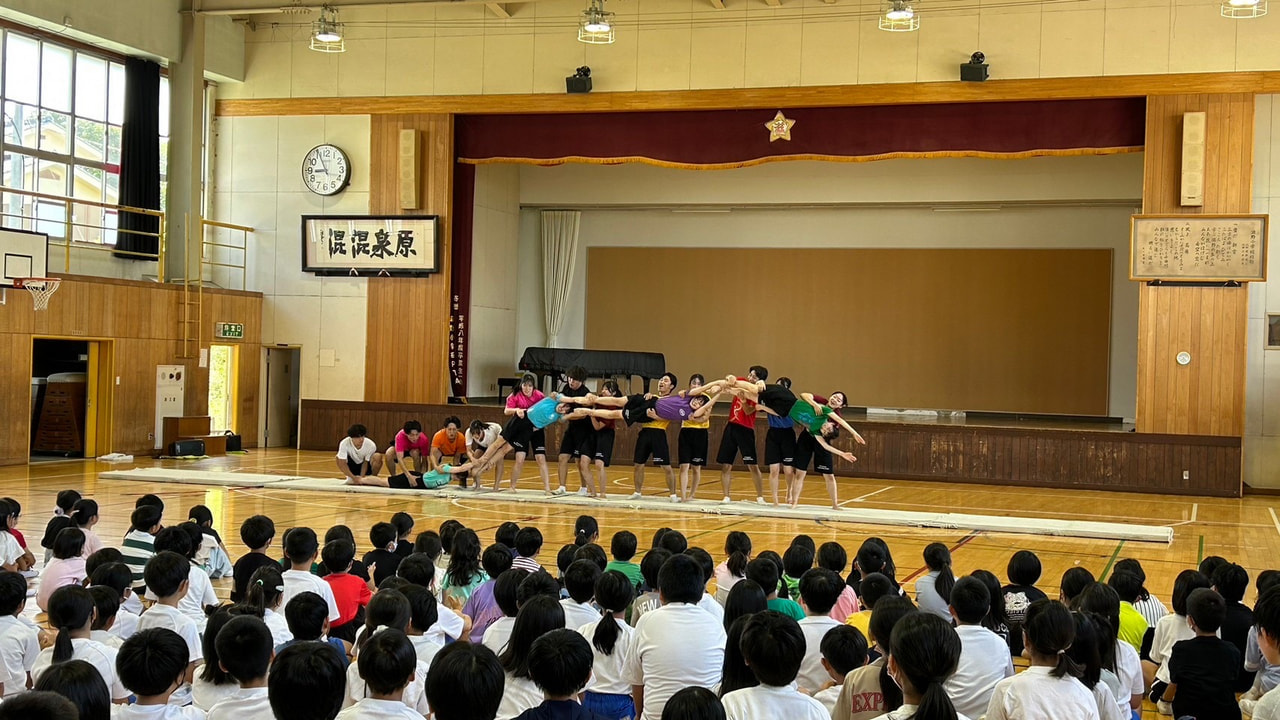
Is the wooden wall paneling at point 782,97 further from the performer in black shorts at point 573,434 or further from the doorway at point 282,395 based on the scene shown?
the performer in black shorts at point 573,434

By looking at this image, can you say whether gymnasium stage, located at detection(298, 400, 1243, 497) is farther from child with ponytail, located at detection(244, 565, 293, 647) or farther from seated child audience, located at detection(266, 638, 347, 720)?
seated child audience, located at detection(266, 638, 347, 720)

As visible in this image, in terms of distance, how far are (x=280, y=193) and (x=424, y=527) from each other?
392 inches

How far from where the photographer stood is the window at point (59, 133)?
1580 centimetres

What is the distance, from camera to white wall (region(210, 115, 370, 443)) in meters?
18.4

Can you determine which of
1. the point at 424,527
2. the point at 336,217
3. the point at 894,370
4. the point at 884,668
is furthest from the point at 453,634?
the point at 894,370

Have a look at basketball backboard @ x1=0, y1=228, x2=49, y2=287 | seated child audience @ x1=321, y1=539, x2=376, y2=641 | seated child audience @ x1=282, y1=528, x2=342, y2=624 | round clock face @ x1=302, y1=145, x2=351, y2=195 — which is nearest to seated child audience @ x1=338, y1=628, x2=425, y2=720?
seated child audience @ x1=282, y1=528, x2=342, y2=624

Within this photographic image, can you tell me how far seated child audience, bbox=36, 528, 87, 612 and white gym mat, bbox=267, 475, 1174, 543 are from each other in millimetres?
6669

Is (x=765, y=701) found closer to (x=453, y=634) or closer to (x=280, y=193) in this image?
(x=453, y=634)

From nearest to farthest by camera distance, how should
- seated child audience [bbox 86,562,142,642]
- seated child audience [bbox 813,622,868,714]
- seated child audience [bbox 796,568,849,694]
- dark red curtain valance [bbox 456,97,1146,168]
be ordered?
seated child audience [bbox 813,622,868,714] → seated child audience [bbox 796,568,849,694] → seated child audience [bbox 86,562,142,642] → dark red curtain valance [bbox 456,97,1146,168]

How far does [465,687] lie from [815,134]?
1462 cm

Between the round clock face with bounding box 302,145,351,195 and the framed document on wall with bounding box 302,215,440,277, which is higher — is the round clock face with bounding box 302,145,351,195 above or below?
above

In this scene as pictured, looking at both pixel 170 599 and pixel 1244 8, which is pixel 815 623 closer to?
pixel 170 599

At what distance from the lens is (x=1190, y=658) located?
4.46 metres

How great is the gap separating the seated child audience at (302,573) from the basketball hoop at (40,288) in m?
11.1
